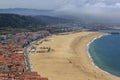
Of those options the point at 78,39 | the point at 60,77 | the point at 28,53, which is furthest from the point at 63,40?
the point at 60,77

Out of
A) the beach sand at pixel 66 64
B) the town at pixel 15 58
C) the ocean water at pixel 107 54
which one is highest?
the town at pixel 15 58

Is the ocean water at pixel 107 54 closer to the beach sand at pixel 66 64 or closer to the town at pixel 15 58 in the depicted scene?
the beach sand at pixel 66 64

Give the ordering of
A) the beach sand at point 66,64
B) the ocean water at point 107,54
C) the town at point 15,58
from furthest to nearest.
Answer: the ocean water at point 107,54, the beach sand at point 66,64, the town at point 15,58

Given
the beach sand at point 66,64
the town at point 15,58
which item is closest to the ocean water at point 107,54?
the beach sand at point 66,64

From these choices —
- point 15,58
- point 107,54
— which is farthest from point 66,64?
point 107,54

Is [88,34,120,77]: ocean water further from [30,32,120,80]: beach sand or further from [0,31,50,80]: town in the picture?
[0,31,50,80]: town

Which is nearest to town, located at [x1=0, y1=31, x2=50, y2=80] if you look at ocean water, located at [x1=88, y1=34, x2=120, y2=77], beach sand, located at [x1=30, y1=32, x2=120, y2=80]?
beach sand, located at [x1=30, y1=32, x2=120, y2=80]

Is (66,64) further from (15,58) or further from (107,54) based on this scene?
(107,54)
